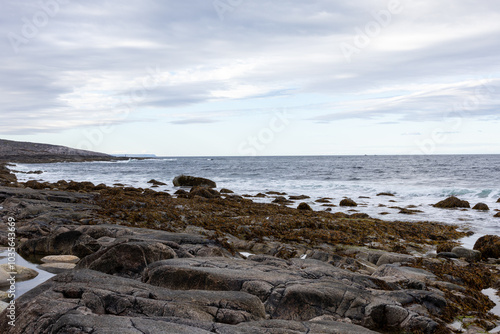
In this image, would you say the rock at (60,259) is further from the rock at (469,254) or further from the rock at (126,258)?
the rock at (469,254)

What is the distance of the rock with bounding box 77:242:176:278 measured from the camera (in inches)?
251

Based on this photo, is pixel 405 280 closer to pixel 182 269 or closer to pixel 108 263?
pixel 182 269

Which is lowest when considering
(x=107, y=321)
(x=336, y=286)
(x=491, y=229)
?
(x=491, y=229)

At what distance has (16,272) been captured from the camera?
692 cm

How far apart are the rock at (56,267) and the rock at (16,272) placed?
0.35m

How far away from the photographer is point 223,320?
4.30 metres

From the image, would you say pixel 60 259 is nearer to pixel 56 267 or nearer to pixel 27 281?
pixel 56 267

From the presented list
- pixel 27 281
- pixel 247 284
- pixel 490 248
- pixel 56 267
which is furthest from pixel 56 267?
pixel 490 248

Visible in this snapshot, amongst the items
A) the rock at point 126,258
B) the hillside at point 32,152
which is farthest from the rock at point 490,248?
the hillside at point 32,152

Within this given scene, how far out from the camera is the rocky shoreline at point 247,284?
407 centimetres

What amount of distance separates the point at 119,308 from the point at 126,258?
2.24 metres

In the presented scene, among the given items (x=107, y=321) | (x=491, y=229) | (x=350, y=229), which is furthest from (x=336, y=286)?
(x=491, y=229)

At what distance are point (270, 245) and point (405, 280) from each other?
4.59m

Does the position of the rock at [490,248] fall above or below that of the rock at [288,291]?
below
